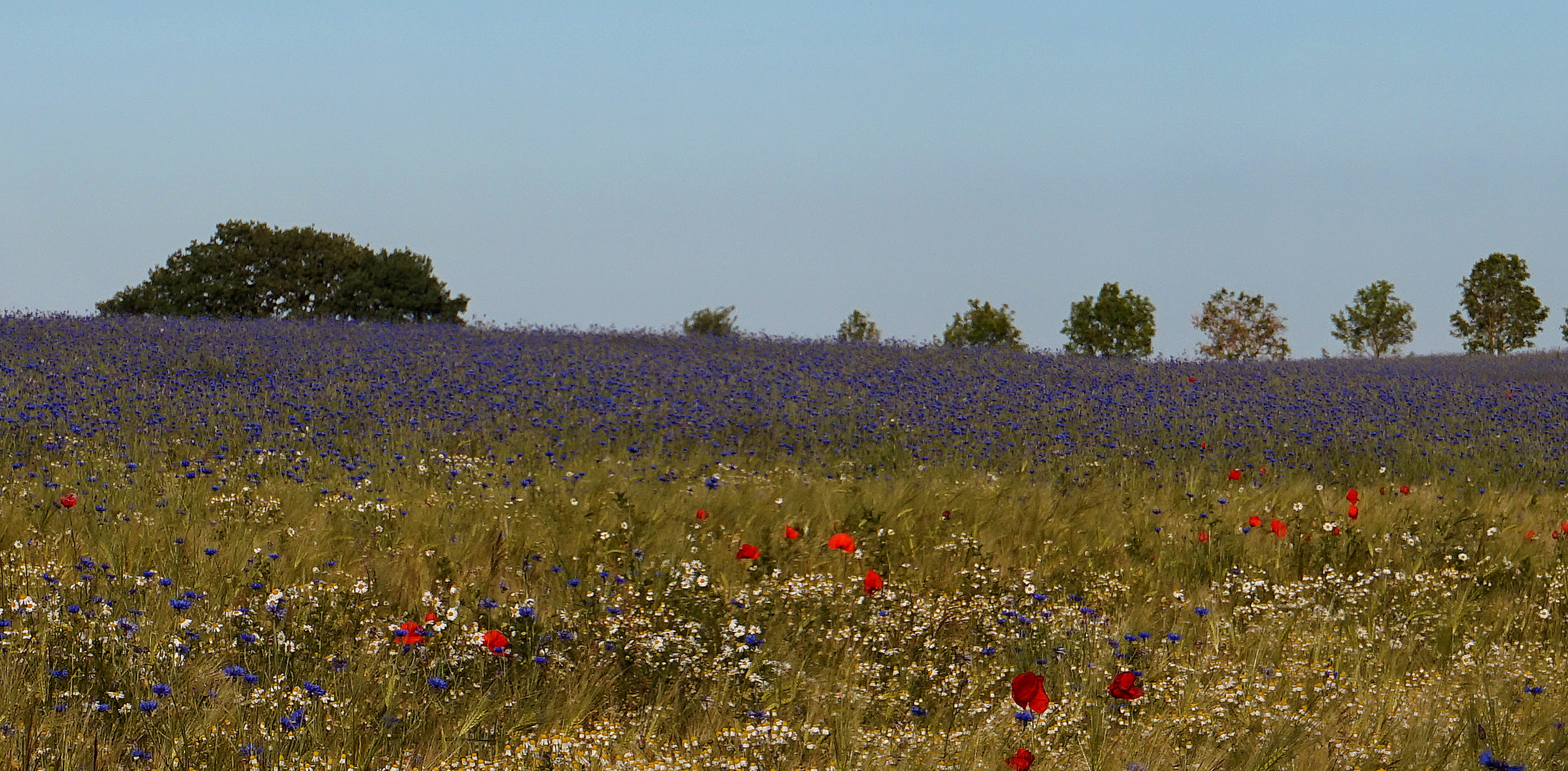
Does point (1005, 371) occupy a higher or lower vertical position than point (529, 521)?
higher

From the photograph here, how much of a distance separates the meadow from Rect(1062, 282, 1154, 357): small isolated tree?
37.0m

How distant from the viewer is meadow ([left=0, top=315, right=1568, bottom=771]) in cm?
375

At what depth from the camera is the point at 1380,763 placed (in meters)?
3.77

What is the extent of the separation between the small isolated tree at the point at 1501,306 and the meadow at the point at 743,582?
140 ft

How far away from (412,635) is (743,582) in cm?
225

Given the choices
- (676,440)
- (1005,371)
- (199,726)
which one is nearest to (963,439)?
(676,440)

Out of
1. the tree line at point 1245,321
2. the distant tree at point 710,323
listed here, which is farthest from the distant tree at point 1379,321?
the distant tree at point 710,323

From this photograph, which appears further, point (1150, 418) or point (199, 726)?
point (1150, 418)

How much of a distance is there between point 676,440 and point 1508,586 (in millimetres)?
6042

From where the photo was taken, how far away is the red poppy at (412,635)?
381cm

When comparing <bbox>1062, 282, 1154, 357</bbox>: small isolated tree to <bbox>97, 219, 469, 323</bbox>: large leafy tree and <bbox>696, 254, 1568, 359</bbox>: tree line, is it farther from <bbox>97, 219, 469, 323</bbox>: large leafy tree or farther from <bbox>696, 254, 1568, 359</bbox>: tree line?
<bbox>97, 219, 469, 323</bbox>: large leafy tree

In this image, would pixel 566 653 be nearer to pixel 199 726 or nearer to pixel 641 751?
pixel 641 751

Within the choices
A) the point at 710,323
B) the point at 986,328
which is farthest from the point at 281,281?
the point at 986,328

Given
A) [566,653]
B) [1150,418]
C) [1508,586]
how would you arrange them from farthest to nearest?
[1150,418], [1508,586], [566,653]
